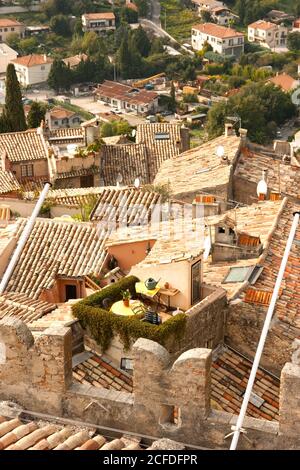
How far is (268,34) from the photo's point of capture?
433 feet

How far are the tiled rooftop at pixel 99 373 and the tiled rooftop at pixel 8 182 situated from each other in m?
21.2

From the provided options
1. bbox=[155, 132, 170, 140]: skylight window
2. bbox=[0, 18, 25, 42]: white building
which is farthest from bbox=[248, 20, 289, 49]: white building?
bbox=[155, 132, 170, 140]: skylight window

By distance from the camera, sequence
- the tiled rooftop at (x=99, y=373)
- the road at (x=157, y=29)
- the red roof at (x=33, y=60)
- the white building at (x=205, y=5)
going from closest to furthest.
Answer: the tiled rooftop at (x=99, y=373), the red roof at (x=33, y=60), the road at (x=157, y=29), the white building at (x=205, y=5)

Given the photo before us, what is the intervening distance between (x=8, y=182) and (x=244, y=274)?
20424mm

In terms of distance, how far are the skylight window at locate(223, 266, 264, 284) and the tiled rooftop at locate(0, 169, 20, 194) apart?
17.7 metres

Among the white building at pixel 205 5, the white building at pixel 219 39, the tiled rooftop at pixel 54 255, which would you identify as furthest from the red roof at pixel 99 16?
the tiled rooftop at pixel 54 255

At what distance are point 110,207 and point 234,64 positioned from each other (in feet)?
327

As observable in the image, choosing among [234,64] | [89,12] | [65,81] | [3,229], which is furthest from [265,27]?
[3,229]

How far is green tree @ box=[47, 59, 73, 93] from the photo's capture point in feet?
351

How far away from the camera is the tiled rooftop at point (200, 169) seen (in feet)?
91.2

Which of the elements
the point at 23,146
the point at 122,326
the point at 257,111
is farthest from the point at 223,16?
the point at 122,326

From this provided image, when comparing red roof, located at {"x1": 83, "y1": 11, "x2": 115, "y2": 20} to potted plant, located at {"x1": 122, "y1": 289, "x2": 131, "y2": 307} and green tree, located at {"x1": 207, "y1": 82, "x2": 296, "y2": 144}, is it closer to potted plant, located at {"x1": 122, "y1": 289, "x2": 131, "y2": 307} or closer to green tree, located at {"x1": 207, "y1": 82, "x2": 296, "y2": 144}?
green tree, located at {"x1": 207, "y1": 82, "x2": 296, "y2": 144}

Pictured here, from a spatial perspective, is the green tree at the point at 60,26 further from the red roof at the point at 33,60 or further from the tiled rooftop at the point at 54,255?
the tiled rooftop at the point at 54,255
